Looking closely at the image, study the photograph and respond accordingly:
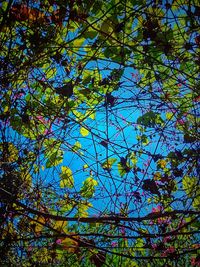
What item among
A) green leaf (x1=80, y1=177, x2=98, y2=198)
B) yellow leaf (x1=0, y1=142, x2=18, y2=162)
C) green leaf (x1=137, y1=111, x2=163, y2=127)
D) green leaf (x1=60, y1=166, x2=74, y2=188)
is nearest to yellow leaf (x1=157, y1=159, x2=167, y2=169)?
green leaf (x1=137, y1=111, x2=163, y2=127)

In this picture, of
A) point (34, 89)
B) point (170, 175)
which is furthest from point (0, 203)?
point (170, 175)

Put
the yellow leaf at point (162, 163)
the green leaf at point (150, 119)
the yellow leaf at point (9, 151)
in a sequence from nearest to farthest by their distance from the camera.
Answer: the yellow leaf at point (9, 151) → the green leaf at point (150, 119) → the yellow leaf at point (162, 163)

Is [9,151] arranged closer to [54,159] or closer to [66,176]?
[54,159]

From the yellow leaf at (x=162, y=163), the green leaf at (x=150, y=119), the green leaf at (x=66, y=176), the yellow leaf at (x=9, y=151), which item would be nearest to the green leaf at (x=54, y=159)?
the green leaf at (x=66, y=176)

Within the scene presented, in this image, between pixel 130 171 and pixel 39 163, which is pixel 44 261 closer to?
pixel 39 163

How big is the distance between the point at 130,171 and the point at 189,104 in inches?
25.0

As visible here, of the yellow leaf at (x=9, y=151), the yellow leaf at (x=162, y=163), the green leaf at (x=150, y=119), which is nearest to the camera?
the yellow leaf at (x=9, y=151)

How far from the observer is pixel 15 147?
2.02 m

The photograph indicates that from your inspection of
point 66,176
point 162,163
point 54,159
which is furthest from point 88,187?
point 162,163

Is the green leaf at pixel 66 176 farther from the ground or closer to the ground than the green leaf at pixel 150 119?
closer to the ground

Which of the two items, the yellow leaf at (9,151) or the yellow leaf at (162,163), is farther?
the yellow leaf at (162,163)

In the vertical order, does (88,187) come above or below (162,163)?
below

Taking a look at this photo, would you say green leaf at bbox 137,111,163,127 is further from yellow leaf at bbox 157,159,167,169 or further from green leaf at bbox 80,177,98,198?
green leaf at bbox 80,177,98,198

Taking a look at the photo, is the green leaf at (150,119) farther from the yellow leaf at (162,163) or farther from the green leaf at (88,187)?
the green leaf at (88,187)
